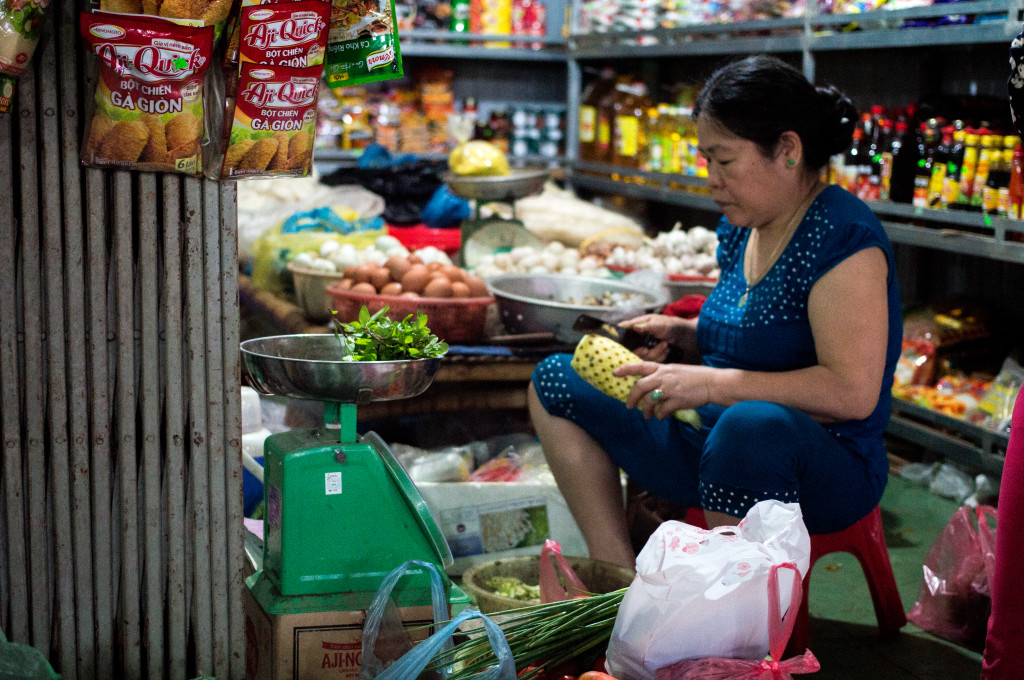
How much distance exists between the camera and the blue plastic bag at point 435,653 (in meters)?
1.56

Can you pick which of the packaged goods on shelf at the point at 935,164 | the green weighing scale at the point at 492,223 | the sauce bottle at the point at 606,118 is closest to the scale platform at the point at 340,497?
the packaged goods on shelf at the point at 935,164

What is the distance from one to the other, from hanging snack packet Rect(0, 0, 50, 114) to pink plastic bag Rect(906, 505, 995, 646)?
6.94ft

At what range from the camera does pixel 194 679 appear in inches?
67.4

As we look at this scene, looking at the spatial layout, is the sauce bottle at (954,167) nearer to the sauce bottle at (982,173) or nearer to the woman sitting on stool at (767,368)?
the sauce bottle at (982,173)

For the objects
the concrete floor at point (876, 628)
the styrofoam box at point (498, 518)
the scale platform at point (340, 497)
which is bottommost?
the concrete floor at point (876, 628)

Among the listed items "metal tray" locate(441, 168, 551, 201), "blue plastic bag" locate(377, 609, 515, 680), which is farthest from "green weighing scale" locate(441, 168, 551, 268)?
"blue plastic bag" locate(377, 609, 515, 680)

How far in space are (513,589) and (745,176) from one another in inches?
40.3

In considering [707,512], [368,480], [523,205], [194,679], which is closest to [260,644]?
[194,679]

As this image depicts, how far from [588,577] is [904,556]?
1206 mm

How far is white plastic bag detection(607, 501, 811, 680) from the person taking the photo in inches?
63.4

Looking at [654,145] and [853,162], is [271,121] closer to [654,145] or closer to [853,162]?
[853,162]

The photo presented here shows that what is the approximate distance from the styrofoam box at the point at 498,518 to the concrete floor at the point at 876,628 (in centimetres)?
64

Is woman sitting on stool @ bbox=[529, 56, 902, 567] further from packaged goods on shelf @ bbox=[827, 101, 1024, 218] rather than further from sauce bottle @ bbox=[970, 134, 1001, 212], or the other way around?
sauce bottle @ bbox=[970, 134, 1001, 212]

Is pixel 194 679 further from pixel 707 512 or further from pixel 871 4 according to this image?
pixel 871 4
